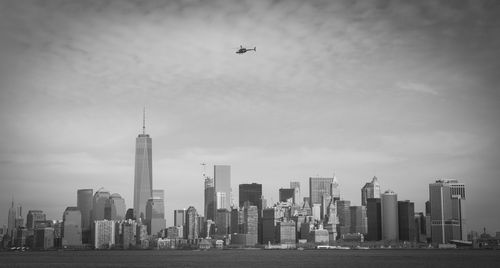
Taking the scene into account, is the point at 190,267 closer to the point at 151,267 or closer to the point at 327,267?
the point at 151,267

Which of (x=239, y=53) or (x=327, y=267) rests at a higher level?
(x=239, y=53)

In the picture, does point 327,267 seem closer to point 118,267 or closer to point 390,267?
point 390,267

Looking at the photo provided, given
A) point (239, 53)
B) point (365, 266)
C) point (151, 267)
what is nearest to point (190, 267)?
point (151, 267)

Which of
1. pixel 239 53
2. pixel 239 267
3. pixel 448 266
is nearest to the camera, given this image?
pixel 239 53

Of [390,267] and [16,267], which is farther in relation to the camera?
[16,267]

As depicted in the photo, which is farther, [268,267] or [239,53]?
[268,267]

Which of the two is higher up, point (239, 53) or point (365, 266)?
point (239, 53)

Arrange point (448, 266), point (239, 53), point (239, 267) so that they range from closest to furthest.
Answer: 1. point (239, 53)
2. point (239, 267)
3. point (448, 266)

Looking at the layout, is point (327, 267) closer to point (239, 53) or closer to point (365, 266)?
point (365, 266)

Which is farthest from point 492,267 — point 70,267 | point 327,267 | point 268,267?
point 70,267
